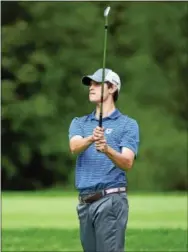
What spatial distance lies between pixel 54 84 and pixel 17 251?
20.6 meters

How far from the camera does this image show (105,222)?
471 centimetres

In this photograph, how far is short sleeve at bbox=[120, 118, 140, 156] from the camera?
470cm

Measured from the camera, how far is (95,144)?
456cm

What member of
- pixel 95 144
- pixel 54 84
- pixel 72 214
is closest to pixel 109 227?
pixel 95 144

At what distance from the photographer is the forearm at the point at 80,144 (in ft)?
15.1

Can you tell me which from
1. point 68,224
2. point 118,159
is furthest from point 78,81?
point 118,159

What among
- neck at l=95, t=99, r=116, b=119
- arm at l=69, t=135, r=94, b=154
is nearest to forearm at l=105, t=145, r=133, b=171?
arm at l=69, t=135, r=94, b=154

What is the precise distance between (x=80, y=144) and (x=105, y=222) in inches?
17.4

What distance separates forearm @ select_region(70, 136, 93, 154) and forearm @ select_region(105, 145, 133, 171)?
12 centimetres

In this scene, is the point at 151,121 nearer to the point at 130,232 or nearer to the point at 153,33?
the point at 153,33

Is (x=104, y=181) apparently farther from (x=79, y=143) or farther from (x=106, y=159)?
(x=79, y=143)

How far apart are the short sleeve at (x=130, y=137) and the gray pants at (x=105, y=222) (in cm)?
27

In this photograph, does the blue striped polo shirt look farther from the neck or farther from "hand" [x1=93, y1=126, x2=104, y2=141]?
"hand" [x1=93, y1=126, x2=104, y2=141]

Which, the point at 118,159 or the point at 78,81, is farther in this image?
the point at 78,81
